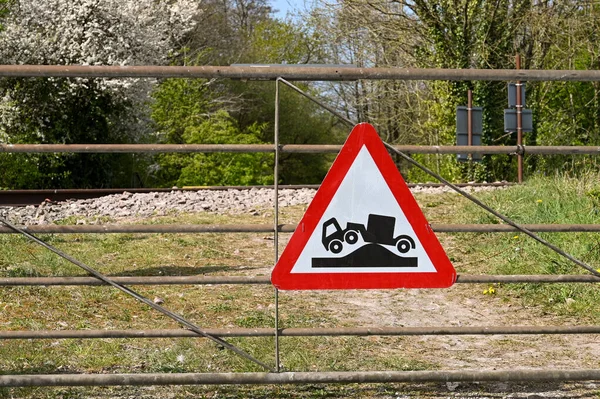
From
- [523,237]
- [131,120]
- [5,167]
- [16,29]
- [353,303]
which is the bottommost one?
[353,303]

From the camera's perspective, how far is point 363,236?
4000 millimetres

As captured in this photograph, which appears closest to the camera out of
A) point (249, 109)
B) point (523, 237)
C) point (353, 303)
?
point (353, 303)

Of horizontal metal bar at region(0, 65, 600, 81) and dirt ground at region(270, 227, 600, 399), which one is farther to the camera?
dirt ground at region(270, 227, 600, 399)

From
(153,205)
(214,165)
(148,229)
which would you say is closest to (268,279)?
(148,229)

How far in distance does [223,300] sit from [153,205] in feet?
21.6

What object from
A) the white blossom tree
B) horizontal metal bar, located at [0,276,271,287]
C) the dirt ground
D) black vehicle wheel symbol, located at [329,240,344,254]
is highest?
the white blossom tree

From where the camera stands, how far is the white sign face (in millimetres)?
3971

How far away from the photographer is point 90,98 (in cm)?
2286

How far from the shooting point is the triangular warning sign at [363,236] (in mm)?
3961

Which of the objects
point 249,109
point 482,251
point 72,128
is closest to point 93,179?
point 72,128

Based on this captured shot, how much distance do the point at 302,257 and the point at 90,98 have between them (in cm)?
2000

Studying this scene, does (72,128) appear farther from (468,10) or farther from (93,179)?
(468,10)

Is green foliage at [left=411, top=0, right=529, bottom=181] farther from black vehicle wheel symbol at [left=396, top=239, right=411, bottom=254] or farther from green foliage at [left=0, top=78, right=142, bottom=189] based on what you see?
black vehicle wheel symbol at [left=396, top=239, right=411, bottom=254]

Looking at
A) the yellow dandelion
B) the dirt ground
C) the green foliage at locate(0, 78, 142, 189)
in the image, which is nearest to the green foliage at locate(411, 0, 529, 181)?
the green foliage at locate(0, 78, 142, 189)
